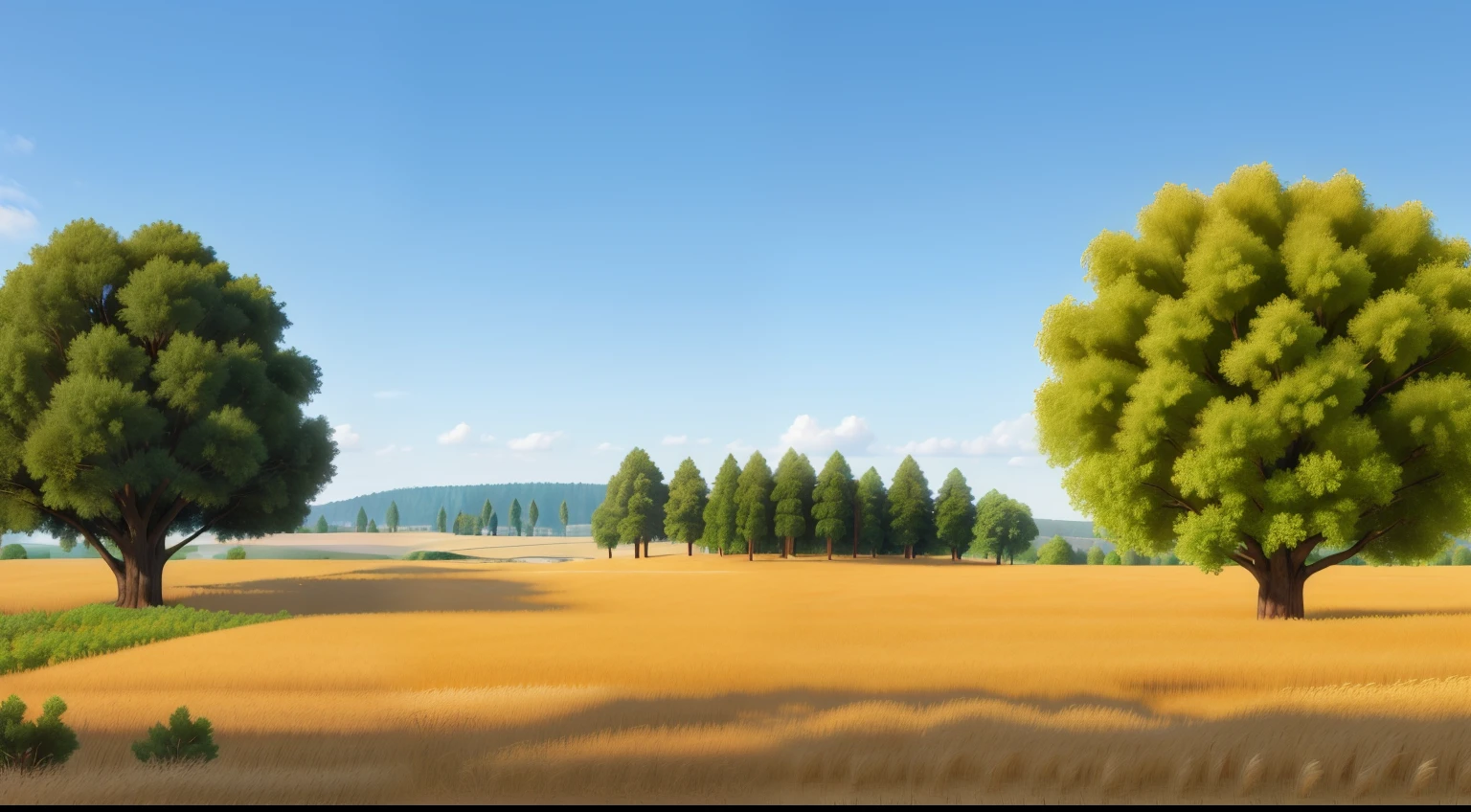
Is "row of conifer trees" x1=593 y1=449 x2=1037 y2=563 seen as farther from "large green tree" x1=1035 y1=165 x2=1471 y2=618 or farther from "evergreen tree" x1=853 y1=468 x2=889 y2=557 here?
"large green tree" x1=1035 y1=165 x2=1471 y2=618

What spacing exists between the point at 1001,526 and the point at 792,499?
91.5 ft

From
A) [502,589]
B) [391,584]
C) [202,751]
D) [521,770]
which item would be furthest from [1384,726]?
[391,584]

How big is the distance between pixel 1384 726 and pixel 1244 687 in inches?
184

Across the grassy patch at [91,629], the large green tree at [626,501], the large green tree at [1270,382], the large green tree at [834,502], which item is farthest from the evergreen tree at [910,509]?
the grassy patch at [91,629]

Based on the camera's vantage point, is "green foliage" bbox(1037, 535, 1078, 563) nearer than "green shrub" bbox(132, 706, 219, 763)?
No

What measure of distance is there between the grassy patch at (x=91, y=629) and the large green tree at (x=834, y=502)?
7357 centimetres

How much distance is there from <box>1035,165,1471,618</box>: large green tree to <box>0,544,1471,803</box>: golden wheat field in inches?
122

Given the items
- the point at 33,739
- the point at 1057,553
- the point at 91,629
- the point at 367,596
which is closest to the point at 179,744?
the point at 33,739

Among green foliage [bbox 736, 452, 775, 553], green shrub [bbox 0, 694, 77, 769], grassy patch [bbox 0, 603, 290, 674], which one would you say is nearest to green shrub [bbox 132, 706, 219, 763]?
green shrub [bbox 0, 694, 77, 769]

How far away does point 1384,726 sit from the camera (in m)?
13.1

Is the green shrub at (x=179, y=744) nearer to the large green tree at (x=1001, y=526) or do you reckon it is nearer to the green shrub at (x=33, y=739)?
the green shrub at (x=33, y=739)

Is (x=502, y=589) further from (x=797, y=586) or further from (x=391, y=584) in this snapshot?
(x=797, y=586)

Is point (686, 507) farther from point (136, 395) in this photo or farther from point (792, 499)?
point (136, 395)

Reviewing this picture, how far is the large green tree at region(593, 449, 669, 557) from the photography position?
10562cm
